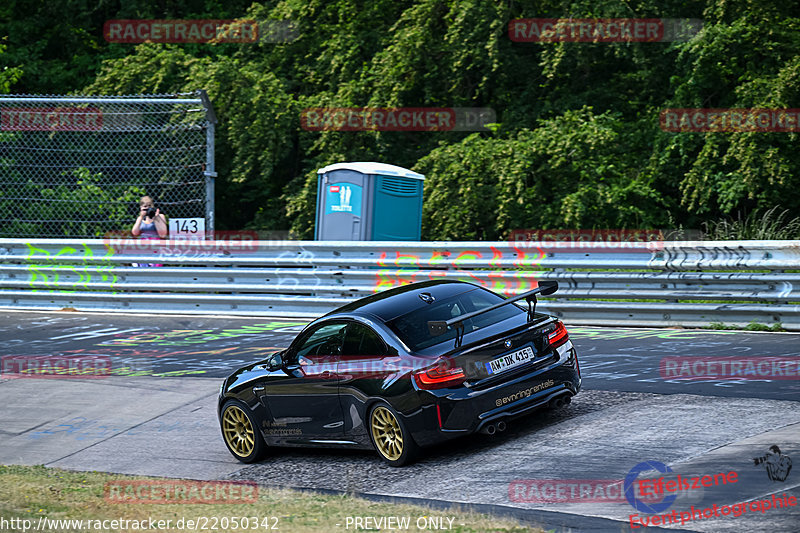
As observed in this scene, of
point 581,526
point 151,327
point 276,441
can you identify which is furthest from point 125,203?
point 581,526

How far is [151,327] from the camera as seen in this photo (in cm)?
1565

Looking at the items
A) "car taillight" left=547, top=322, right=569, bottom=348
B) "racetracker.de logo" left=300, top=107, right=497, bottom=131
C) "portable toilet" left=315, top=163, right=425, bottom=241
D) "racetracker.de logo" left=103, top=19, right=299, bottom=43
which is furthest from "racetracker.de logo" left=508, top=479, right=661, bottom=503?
"racetracker.de logo" left=103, top=19, right=299, bottom=43

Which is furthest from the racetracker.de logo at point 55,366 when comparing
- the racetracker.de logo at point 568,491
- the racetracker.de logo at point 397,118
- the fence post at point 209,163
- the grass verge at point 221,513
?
the racetracker.de logo at point 397,118

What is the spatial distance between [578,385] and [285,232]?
51.3 feet

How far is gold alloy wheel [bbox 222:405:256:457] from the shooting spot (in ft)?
30.4

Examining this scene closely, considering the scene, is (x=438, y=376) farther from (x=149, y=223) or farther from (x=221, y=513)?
(x=149, y=223)

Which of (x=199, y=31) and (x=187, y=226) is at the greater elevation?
(x=199, y=31)

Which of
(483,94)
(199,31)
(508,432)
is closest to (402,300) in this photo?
(508,432)

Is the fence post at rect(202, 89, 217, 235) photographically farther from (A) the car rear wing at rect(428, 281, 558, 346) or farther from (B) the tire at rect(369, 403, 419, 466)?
(B) the tire at rect(369, 403, 419, 466)

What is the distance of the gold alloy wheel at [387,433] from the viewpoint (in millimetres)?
8211

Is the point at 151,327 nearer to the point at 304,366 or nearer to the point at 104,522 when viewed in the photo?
the point at 304,366

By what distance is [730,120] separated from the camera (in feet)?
63.9

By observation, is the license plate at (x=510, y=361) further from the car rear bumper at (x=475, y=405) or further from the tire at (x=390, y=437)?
the tire at (x=390, y=437)

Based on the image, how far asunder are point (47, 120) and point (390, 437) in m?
12.5
